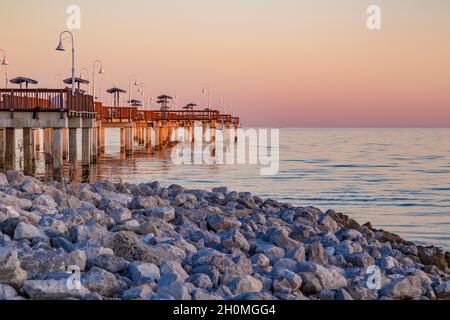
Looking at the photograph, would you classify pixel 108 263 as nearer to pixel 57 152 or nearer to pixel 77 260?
pixel 77 260

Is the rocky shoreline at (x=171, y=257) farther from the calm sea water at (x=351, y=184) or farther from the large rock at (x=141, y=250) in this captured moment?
the calm sea water at (x=351, y=184)

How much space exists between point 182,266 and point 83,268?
149cm

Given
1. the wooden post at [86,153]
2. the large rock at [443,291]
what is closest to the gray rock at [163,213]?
the large rock at [443,291]

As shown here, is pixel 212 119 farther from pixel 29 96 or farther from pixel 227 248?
pixel 227 248

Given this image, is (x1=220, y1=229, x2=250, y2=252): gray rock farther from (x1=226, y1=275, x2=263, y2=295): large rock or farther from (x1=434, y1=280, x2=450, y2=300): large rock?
(x1=434, y1=280, x2=450, y2=300): large rock

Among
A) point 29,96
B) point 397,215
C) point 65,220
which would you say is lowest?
point 397,215

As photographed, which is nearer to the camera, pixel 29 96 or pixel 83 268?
pixel 83 268

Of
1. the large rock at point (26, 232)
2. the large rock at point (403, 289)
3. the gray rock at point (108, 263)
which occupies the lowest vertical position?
the large rock at point (403, 289)

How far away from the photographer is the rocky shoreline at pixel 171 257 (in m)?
9.66

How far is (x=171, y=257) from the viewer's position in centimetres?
1113

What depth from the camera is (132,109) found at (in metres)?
66.7

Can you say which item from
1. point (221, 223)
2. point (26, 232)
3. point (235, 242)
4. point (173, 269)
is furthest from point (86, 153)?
point (173, 269)

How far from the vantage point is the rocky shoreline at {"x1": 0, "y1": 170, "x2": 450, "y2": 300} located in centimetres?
966

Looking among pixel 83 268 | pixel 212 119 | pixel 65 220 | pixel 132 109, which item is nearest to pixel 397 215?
pixel 65 220
